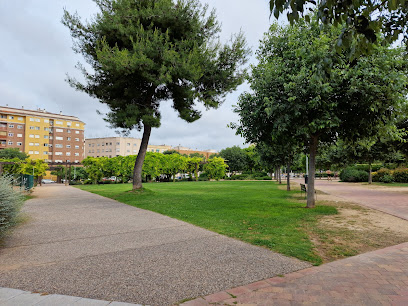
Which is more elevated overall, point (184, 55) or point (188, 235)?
point (184, 55)

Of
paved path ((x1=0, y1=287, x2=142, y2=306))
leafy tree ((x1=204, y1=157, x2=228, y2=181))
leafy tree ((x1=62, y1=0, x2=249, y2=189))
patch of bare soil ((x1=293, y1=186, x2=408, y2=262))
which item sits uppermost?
leafy tree ((x1=62, y1=0, x2=249, y2=189))

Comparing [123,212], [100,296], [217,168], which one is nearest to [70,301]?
[100,296]

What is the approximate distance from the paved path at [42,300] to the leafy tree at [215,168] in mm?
44388

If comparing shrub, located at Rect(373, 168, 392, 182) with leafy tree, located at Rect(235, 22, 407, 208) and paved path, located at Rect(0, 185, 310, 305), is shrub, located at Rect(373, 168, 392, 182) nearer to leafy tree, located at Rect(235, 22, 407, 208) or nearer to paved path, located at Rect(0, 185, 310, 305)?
leafy tree, located at Rect(235, 22, 407, 208)

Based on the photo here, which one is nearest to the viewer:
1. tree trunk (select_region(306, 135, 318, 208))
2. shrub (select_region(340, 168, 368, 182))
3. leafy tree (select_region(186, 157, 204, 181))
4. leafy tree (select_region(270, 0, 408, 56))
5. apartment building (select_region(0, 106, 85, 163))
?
leafy tree (select_region(270, 0, 408, 56))

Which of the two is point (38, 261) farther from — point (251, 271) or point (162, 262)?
point (251, 271)

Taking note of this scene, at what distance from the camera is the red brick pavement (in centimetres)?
290

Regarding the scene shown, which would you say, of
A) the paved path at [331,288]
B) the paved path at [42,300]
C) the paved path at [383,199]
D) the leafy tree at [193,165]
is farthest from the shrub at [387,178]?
the paved path at [42,300]

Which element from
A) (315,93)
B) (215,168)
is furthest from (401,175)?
(315,93)

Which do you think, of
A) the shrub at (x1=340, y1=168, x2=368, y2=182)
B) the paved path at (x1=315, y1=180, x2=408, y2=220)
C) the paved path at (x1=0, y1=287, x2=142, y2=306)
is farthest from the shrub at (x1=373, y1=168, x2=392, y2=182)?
the paved path at (x1=0, y1=287, x2=142, y2=306)

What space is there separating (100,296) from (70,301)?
306mm

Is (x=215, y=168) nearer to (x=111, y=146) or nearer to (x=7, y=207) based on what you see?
(x=7, y=207)

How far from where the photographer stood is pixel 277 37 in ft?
35.0

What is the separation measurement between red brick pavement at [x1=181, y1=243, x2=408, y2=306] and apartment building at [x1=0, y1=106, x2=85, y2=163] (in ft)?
276
